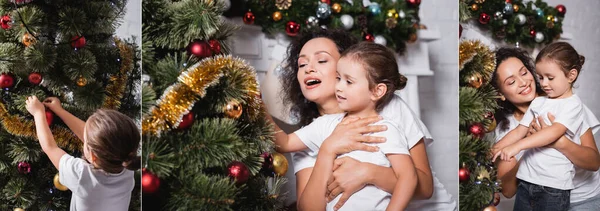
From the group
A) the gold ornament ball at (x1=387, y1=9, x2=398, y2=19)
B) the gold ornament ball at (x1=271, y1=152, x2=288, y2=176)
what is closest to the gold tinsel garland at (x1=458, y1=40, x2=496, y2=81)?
the gold ornament ball at (x1=387, y1=9, x2=398, y2=19)

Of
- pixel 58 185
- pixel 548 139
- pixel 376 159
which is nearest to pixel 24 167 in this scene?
pixel 58 185

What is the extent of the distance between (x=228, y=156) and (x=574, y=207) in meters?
1.26

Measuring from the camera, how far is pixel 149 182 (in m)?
1.70

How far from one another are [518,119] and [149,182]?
4.07 ft

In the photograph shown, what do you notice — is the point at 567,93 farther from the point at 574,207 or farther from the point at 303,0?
the point at 303,0

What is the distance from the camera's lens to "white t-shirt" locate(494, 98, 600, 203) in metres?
2.25

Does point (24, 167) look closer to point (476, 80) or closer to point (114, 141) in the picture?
point (114, 141)

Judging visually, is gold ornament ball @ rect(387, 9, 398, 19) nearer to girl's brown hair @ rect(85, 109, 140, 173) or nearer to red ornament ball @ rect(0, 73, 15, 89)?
girl's brown hair @ rect(85, 109, 140, 173)

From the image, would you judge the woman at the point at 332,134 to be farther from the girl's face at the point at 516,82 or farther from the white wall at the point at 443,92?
the girl's face at the point at 516,82

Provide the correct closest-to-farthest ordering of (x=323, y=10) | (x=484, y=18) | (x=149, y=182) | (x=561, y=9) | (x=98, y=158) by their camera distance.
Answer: (x=149, y=182) < (x=98, y=158) < (x=323, y=10) < (x=484, y=18) < (x=561, y=9)

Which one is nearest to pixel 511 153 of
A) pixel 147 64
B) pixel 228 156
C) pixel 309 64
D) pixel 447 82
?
pixel 447 82

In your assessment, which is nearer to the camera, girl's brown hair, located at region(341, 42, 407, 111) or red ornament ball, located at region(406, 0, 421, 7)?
girl's brown hair, located at region(341, 42, 407, 111)

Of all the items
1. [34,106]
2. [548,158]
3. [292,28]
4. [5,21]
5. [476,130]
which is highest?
[5,21]

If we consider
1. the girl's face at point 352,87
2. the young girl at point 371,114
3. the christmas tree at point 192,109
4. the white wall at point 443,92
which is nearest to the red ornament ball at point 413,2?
the white wall at point 443,92
